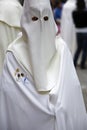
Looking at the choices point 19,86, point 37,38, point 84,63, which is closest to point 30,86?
point 19,86

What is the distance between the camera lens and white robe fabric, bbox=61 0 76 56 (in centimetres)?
1329

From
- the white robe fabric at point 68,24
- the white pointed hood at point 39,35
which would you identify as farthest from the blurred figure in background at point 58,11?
the white pointed hood at point 39,35

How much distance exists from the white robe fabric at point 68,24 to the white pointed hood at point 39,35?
7.82 m

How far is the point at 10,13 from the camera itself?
22.9 feet

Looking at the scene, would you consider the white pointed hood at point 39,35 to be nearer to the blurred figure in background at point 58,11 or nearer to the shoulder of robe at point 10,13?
the shoulder of robe at point 10,13

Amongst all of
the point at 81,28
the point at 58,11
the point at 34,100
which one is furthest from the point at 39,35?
the point at 58,11

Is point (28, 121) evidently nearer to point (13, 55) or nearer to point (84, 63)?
point (13, 55)

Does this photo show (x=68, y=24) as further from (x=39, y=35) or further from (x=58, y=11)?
(x=39, y=35)

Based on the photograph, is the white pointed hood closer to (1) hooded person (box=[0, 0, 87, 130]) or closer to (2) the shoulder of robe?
(1) hooded person (box=[0, 0, 87, 130])

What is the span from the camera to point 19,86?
498cm

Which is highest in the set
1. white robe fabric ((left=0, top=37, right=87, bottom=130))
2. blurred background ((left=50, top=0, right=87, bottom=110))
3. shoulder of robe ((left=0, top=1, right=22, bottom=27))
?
shoulder of robe ((left=0, top=1, right=22, bottom=27))

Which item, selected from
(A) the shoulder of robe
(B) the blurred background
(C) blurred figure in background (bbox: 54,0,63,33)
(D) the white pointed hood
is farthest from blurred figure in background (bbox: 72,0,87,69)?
(D) the white pointed hood

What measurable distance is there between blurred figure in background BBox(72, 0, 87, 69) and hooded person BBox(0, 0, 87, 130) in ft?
23.1

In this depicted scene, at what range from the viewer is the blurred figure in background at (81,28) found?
1216 centimetres
